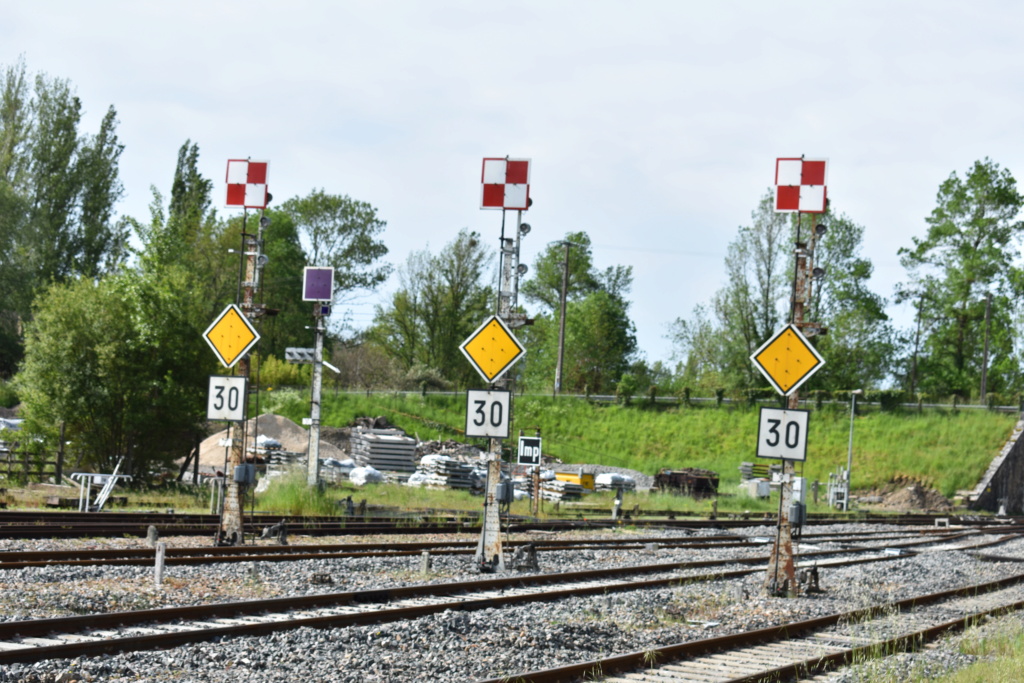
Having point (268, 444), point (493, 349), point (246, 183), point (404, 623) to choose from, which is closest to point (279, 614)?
point (404, 623)

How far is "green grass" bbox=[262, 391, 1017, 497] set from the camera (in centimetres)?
5497

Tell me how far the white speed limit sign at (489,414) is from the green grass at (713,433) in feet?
129

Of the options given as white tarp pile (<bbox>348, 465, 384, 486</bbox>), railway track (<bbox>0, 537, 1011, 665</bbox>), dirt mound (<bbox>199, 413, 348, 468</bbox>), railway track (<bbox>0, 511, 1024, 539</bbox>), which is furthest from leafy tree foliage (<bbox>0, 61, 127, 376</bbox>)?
railway track (<bbox>0, 537, 1011, 665</bbox>)

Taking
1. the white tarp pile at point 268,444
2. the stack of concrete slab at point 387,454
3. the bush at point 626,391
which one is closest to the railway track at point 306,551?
the stack of concrete slab at point 387,454

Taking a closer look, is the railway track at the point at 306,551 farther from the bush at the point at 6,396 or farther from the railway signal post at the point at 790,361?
the bush at the point at 6,396

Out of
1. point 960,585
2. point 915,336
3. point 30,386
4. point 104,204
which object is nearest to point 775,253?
point 915,336

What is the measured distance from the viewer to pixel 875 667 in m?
8.99

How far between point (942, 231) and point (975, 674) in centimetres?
6441

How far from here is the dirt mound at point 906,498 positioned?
168ft

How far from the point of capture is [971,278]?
66.8m

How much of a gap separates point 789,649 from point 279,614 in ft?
15.8

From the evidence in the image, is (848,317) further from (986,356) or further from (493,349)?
(493,349)

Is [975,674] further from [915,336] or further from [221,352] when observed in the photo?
[915,336]

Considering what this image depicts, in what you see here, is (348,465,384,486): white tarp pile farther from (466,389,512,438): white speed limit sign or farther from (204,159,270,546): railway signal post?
(466,389,512,438): white speed limit sign
